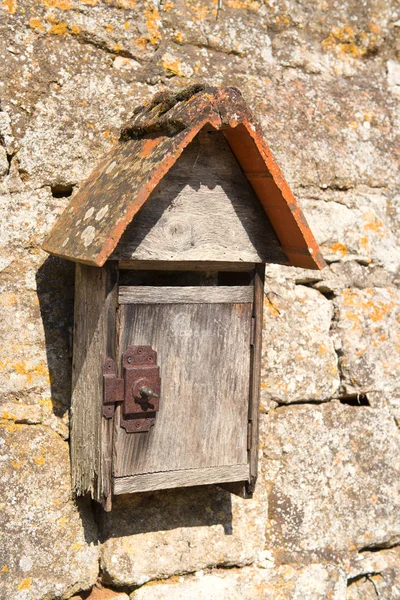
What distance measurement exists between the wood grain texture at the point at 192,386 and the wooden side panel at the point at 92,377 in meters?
0.04

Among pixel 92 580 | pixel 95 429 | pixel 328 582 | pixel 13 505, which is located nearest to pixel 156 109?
pixel 95 429

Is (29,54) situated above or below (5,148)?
above

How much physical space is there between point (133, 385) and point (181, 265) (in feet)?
1.33

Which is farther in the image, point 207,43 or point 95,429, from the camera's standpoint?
point 207,43

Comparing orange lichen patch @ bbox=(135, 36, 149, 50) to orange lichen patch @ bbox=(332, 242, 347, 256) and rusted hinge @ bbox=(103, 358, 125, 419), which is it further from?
rusted hinge @ bbox=(103, 358, 125, 419)

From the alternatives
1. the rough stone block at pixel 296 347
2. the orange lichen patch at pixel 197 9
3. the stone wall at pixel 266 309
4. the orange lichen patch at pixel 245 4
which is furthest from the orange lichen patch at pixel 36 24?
the rough stone block at pixel 296 347

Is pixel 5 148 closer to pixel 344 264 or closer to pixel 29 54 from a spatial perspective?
pixel 29 54

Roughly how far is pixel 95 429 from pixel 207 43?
1.51 m

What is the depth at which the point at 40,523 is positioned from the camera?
2447 mm

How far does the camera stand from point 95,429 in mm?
2242

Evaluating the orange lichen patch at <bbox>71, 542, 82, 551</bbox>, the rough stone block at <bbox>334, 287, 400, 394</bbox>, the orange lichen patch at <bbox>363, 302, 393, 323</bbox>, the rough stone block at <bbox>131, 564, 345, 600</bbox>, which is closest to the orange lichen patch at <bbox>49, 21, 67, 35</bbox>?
the rough stone block at <bbox>334, 287, 400, 394</bbox>

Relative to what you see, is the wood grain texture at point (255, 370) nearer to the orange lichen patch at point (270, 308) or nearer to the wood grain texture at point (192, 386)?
the wood grain texture at point (192, 386)

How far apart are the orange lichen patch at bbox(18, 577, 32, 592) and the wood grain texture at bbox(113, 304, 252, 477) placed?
21.8 inches

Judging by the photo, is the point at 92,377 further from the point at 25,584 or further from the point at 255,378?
the point at 25,584
